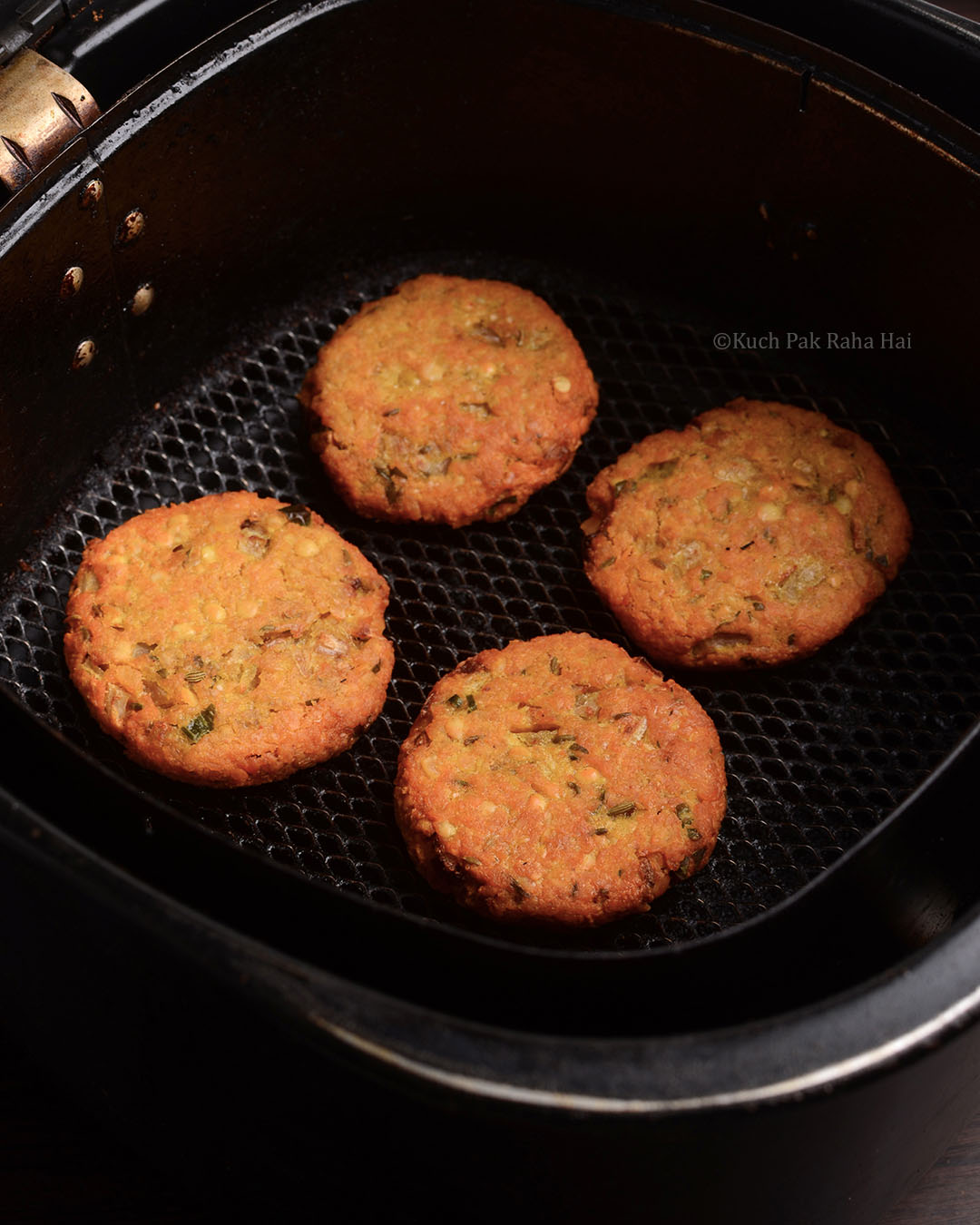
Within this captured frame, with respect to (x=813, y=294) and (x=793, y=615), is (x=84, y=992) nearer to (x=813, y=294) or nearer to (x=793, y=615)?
(x=793, y=615)

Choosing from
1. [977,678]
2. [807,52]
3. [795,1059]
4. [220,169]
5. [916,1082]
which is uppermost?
[220,169]

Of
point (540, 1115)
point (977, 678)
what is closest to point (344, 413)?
point (977, 678)

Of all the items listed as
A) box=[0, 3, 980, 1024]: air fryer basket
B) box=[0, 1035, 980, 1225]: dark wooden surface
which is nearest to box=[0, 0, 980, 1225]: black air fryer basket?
box=[0, 3, 980, 1024]: air fryer basket

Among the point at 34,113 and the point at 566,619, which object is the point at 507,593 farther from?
the point at 34,113

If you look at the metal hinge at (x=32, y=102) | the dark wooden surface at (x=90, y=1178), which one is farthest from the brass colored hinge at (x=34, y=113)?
the dark wooden surface at (x=90, y=1178)

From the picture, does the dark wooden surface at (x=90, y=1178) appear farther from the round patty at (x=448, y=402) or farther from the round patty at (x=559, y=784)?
the round patty at (x=448, y=402)

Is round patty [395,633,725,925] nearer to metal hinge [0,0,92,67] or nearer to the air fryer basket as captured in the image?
the air fryer basket

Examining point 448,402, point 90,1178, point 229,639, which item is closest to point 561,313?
point 448,402
